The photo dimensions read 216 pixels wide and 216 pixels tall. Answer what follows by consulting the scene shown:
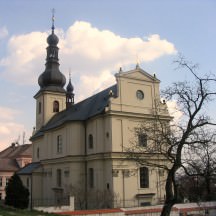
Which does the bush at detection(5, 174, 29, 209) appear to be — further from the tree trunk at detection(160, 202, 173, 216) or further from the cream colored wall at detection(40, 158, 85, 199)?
the tree trunk at detection(160, 202, 173, 216)

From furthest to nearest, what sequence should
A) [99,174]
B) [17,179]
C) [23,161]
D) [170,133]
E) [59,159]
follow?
[23,161] < [59,159] < [99,174] < [17,179] < [170,133]

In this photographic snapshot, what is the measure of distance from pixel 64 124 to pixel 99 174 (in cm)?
719

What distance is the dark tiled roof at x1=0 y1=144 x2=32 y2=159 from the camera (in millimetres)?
58969

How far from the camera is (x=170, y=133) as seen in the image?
14109mm

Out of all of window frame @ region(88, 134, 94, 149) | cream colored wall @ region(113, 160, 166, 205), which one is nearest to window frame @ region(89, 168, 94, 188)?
window frame @ region(88, 134, 94, 149)

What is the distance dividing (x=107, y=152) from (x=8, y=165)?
104 ft

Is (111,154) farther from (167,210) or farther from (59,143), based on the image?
(167,210)

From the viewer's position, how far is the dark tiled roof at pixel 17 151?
5897cm

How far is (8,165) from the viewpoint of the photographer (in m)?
55.7

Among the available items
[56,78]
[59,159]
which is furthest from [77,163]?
[56,78]

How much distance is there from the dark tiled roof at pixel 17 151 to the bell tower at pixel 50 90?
1548cm

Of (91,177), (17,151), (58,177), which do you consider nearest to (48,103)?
(58,177)

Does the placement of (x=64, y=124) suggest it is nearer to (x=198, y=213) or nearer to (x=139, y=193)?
(x=139, y=193)

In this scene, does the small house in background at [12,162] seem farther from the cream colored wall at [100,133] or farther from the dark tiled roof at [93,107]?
the cream colored wall at [100,133]
